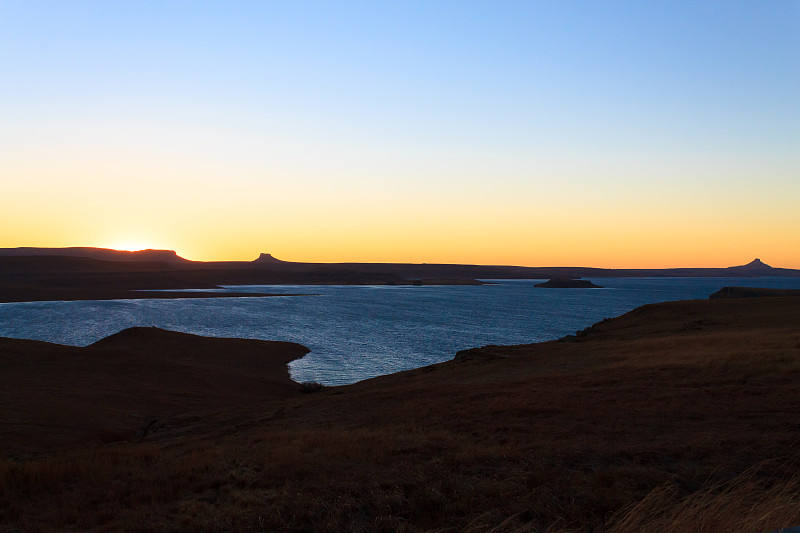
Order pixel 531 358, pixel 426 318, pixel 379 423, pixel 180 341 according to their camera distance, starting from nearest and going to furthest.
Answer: pixel 379 423
pixel 531 358
pixel 180 341
pixel 426 318

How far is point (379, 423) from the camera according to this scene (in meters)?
18.9

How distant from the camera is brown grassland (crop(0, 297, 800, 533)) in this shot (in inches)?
362

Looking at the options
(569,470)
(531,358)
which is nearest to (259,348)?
(531,358)

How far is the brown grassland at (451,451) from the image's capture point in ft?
30.2

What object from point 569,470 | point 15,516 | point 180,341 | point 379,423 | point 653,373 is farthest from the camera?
point 180,341

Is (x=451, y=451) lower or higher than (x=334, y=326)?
higher

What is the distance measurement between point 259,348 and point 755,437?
48.3 metres

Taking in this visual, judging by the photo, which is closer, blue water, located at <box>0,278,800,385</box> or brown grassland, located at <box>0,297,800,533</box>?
brown grassland, located at <box>0,297,800,533</box>

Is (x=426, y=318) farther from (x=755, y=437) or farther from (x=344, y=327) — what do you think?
(x=755, y=437)

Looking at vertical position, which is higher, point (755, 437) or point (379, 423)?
point (755, 437)

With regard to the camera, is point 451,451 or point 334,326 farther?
point 334,326

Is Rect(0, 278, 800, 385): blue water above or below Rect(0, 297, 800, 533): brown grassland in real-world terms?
below

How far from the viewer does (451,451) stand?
43.3 feet

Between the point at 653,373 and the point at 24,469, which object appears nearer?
the point at 24,469
